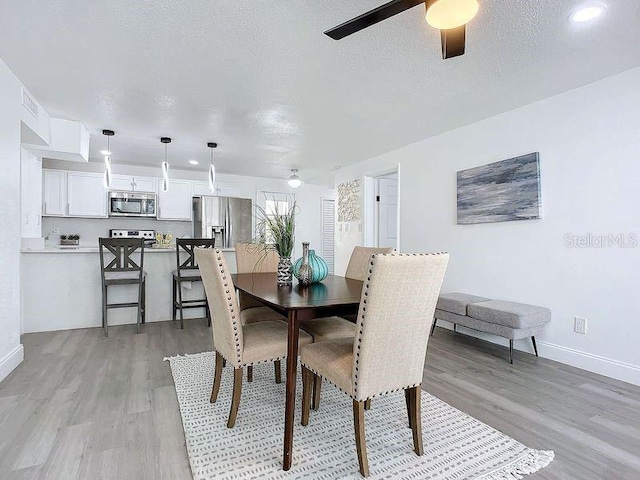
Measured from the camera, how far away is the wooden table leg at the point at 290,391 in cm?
158

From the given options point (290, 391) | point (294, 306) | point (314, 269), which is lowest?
point (290, 391)

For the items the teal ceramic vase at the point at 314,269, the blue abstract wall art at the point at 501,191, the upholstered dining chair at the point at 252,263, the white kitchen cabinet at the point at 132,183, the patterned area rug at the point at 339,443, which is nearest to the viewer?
the patterned area rug at the point at 339,443

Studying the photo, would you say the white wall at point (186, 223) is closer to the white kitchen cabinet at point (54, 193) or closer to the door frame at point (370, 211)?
the white kitchen cabinet at point (54, 193)

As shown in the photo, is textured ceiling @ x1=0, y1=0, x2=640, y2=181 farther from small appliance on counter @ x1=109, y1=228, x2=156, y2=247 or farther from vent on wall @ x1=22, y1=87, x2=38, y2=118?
small appliance on counter @ x1=109, y1=228, x2=156, y2=247

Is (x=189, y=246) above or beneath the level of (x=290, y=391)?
above

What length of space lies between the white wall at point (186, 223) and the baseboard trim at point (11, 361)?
3446mm

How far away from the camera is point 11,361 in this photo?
8.74 feet

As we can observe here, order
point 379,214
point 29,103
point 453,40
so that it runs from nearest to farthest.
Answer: point 453,40 → point 29,103 → point 379,214

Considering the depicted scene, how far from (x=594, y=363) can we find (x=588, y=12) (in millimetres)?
2488

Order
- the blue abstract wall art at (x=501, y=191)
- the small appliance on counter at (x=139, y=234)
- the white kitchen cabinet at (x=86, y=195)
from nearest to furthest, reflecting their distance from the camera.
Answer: the blue abstract wall art at (x=501, y=191) → the white kitchen cabinet at (x=86, y=195) → the small appliance on counter at (x=139, y=234)

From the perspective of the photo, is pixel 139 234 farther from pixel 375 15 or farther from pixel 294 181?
pixel 375 15

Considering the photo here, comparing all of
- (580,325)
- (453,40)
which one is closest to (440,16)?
(453,40)

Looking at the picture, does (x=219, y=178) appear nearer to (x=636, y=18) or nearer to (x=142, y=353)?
(x=142, y=353)

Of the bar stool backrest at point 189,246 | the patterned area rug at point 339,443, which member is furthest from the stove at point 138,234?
the patterned area rug at point 339,443
